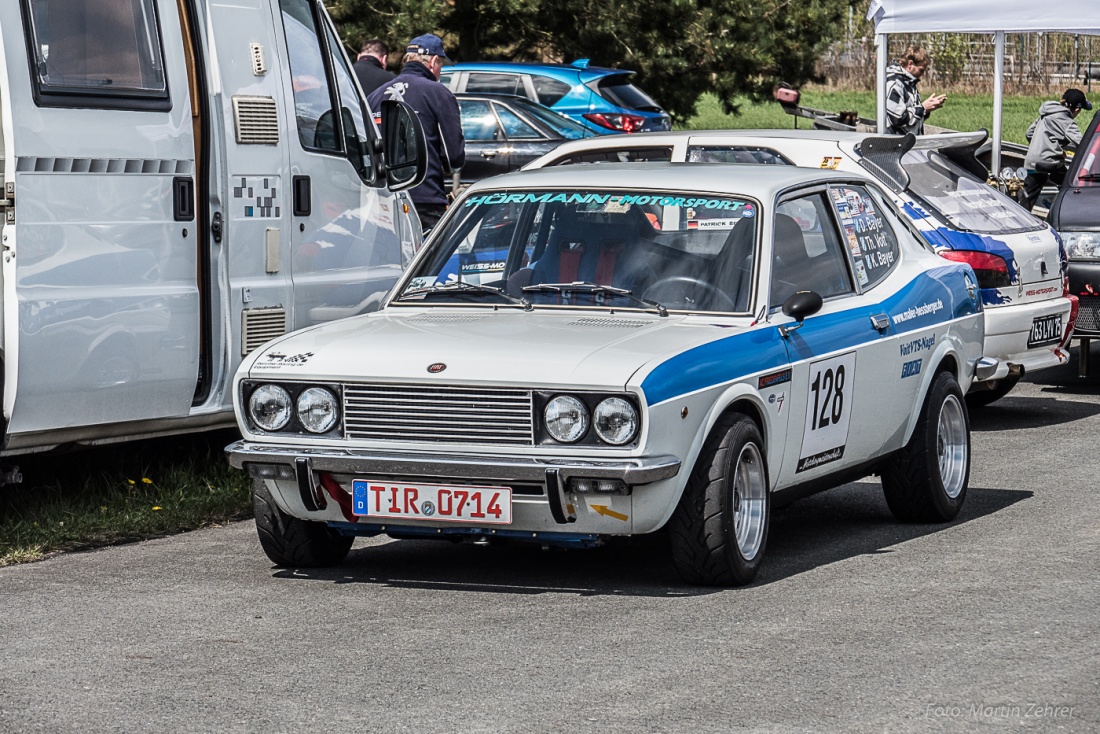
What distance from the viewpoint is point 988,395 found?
38.2 ft

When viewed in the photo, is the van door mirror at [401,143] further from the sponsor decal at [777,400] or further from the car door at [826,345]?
the sponsor decal at [777,400]

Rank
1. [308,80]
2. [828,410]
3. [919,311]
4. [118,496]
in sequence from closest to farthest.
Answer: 1. [828,410]
2. [919,311]
3. [118,496]
4. [308,80]

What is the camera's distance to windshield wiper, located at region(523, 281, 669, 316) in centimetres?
688

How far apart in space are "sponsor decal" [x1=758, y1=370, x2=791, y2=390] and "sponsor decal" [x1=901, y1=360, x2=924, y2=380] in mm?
1062

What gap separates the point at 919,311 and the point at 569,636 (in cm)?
282

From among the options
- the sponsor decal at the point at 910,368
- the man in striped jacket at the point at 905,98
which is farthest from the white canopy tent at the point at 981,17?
the sponsor decal at the point at 910,368

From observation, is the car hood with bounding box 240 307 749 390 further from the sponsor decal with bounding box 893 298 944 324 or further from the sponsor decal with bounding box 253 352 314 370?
the sponsor decal with bounding box 893 298 944 324

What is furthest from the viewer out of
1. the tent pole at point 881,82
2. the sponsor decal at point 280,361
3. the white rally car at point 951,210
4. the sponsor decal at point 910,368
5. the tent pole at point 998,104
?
the tent pole at point 998,104

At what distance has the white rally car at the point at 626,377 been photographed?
6.10 metres

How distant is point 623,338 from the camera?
641 centimetres

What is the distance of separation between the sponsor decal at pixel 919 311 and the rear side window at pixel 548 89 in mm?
13388

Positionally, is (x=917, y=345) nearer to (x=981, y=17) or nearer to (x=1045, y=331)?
(x=1045, y=331)

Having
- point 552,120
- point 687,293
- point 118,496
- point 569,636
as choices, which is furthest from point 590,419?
point 552,120

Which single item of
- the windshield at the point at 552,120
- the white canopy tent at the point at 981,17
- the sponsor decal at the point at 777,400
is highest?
the white canopy tent at the point at 981,17
